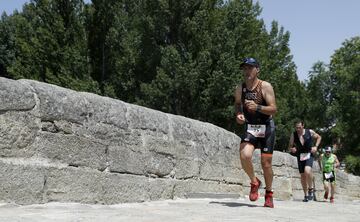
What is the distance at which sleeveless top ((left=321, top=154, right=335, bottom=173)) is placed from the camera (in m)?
13.2

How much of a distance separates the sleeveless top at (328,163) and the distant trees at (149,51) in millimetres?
13618

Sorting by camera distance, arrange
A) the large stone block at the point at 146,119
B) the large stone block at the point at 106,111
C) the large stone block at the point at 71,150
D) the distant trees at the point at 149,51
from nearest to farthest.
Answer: the large stone block at the point at 71,150 → the large stone block at the point at 106,111 → the large stone block at the point at 146,119 → the distant trees at the point at 149,51

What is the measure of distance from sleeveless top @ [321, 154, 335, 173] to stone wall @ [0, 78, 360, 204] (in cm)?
603

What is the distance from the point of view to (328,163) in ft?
43.6

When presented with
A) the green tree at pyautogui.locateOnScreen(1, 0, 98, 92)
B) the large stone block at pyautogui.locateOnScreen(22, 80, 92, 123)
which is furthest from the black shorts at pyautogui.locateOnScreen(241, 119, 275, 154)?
the green tree at pyautogui.locateOnScreen(1, 0, 98, 92)

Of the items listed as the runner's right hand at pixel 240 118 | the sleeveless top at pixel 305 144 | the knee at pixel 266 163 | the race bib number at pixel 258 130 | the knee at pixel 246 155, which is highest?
the sleeveless top at pixel 305 144

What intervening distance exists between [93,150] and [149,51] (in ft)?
77.2

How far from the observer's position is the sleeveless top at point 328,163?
13230mm

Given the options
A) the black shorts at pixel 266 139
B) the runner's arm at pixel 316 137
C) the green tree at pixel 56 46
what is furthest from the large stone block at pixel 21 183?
the green tree at pixel 56 46

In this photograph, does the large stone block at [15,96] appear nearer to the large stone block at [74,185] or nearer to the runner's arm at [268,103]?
the large stone block at [74,185]

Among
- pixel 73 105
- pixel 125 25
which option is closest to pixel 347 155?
pixel 125 25

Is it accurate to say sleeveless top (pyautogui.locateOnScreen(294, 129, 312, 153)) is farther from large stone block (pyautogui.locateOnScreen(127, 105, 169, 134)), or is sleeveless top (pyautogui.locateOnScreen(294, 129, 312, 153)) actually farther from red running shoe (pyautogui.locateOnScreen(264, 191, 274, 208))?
large stone block (pyautogui.locateOnScreen(127, 105, 169, 134))

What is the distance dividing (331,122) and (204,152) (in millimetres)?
39807

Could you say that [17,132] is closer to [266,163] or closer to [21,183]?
[21,183]
